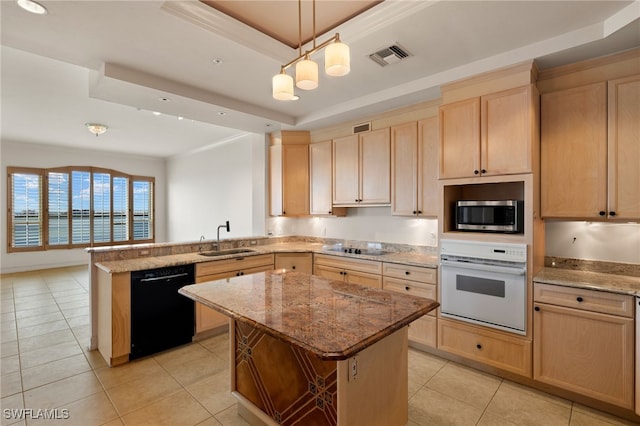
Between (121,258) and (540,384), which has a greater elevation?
(121,258)

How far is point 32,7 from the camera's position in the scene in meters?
1.95

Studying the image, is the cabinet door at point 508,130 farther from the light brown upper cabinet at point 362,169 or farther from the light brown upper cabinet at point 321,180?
the light brown upper cabinet at point 321,180

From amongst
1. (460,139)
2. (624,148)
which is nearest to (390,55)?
(460,139)

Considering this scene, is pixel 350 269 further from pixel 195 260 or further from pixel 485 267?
pixel 195 260

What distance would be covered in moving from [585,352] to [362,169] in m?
2.75

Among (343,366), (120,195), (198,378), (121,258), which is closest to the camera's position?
(343,366)

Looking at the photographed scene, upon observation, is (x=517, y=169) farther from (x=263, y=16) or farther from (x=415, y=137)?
(x=263, y=16)

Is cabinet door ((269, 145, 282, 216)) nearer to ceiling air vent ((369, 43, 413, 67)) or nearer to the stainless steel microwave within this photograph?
ceiling air vent ((369, 43, 413, 67))

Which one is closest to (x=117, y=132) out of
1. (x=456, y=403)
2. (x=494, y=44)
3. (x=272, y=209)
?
(x=272, y=209)

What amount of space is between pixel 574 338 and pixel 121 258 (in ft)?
14.0

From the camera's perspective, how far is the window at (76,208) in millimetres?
6840

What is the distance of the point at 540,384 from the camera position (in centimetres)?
245

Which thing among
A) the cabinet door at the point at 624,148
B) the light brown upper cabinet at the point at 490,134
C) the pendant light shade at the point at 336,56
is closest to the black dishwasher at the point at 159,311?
the pendant light shade at the point at 336,56

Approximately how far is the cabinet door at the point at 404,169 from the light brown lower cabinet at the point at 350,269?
72 cm
